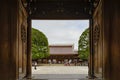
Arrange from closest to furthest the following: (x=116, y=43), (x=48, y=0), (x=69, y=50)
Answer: (x=116, y=43)
(x=48, y=0)
(x=69, y=50)

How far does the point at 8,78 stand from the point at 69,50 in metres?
48.0

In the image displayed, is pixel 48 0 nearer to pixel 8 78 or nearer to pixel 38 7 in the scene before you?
pixel 38 7

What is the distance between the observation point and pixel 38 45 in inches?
1647

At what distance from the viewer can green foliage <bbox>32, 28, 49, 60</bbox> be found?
4094cm

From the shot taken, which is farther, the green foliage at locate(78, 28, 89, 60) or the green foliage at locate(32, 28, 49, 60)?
the green foliage at locate(32, 28, 49, 60)

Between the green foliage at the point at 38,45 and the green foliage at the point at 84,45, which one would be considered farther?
the green foliage at the point at 38,45

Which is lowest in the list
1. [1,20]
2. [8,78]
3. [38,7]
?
[8,78]

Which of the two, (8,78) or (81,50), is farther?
(81,50)

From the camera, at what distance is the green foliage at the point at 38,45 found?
40.9 m

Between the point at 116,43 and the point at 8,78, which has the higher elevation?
the point at 116,43

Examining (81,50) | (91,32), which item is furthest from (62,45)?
(91,32)

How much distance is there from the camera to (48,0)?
1389 centimetres

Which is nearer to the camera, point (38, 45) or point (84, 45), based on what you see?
point (84, 45)

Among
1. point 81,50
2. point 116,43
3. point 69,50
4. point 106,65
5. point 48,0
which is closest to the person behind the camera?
point 116,43
